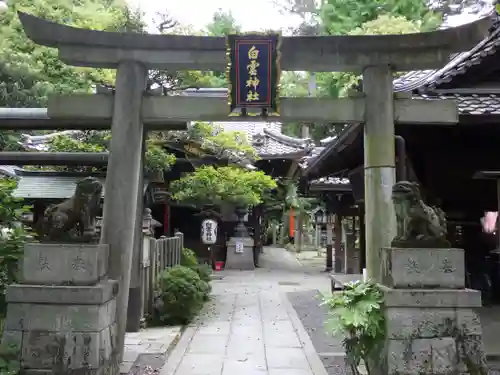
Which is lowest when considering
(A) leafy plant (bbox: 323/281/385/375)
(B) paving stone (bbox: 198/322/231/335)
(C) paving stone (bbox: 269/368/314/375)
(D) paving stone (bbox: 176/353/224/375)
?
(D) paving stone (bbox: 176/353/224/375)

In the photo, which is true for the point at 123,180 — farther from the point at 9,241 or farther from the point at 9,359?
the point at 9,359

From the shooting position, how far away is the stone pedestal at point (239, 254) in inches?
885

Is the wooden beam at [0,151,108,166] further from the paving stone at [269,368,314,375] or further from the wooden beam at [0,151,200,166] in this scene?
the paving stone at [269,368,314,375]

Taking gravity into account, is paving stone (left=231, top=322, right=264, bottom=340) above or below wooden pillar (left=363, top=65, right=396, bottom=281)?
below

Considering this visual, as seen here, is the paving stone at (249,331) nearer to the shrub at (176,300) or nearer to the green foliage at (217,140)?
the shrub at (176,300)

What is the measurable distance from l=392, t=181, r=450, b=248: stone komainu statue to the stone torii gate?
761 millimetres

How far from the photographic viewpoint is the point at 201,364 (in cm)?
706

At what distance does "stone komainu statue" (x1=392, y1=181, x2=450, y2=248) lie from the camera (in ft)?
17.6

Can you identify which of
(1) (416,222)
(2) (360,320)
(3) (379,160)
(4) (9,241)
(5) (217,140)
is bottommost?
(2) (360,320)

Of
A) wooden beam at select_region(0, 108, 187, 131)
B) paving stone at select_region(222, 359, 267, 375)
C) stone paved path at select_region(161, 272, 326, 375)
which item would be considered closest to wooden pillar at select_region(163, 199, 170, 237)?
stone paved path at select_region(161, 272, 326, 375)

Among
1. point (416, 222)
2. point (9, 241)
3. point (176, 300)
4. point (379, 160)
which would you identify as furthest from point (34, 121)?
point (416, 222)

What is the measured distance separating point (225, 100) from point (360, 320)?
10.7ft

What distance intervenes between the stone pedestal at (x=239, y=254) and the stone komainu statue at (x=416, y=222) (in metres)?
17.1

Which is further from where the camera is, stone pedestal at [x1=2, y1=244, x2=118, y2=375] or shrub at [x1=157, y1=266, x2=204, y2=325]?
shrub at [x1=157, y1=266, x2=204, y2=325]
